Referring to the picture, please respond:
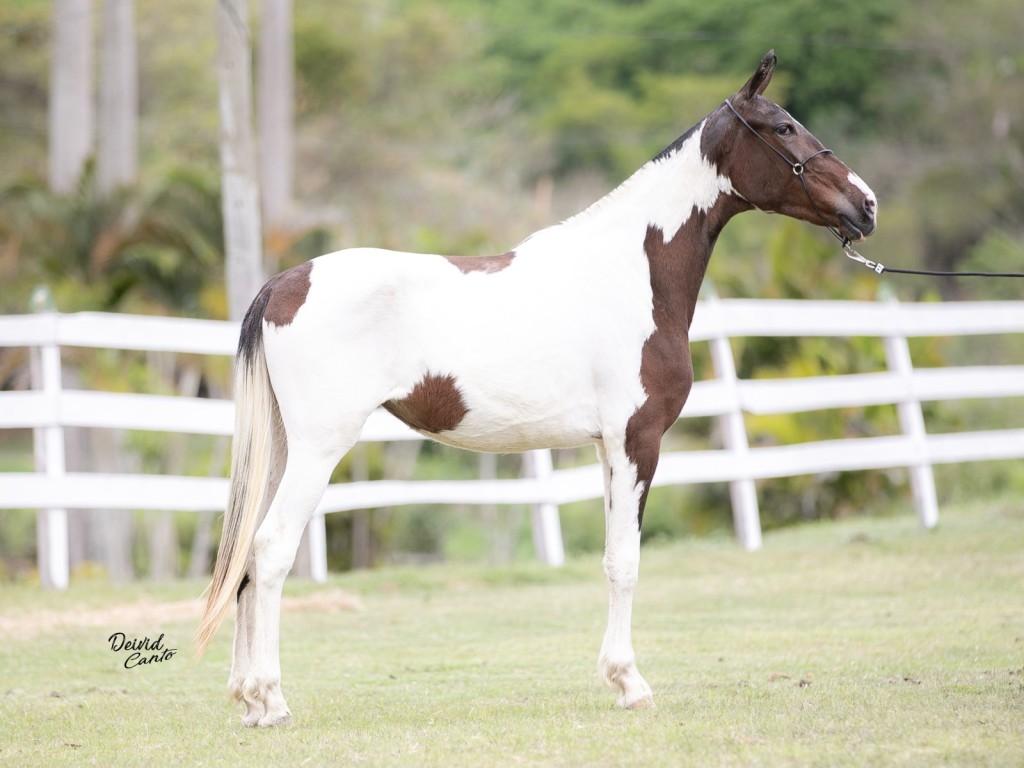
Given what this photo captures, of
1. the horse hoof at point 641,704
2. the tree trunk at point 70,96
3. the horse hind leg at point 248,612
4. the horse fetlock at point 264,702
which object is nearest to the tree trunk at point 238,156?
the horse hind leg at point 248,612

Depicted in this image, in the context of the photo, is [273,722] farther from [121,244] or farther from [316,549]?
[121,244]

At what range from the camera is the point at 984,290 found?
31.3m

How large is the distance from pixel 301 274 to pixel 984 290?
94.6ft

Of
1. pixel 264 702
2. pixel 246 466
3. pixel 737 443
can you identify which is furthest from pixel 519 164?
pixel 264 702

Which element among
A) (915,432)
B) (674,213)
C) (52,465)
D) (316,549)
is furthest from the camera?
(915,432)

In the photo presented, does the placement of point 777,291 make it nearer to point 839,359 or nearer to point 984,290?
point 839,359

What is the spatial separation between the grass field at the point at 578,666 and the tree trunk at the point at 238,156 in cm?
243

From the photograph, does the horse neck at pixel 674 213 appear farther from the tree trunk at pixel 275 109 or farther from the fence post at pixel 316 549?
the tree trunk at pixel 275 109

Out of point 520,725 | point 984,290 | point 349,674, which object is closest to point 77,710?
point 349,674

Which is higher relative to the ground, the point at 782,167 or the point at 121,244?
the point at 121,244

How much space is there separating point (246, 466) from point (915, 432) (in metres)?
6.53

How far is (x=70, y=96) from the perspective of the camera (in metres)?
18.0

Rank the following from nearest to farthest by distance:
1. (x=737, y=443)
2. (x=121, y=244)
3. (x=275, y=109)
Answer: (x=737, y=443) < (x=121, y=244) < (x=275, y=109)

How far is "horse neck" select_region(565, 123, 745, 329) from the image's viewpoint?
215 inches
